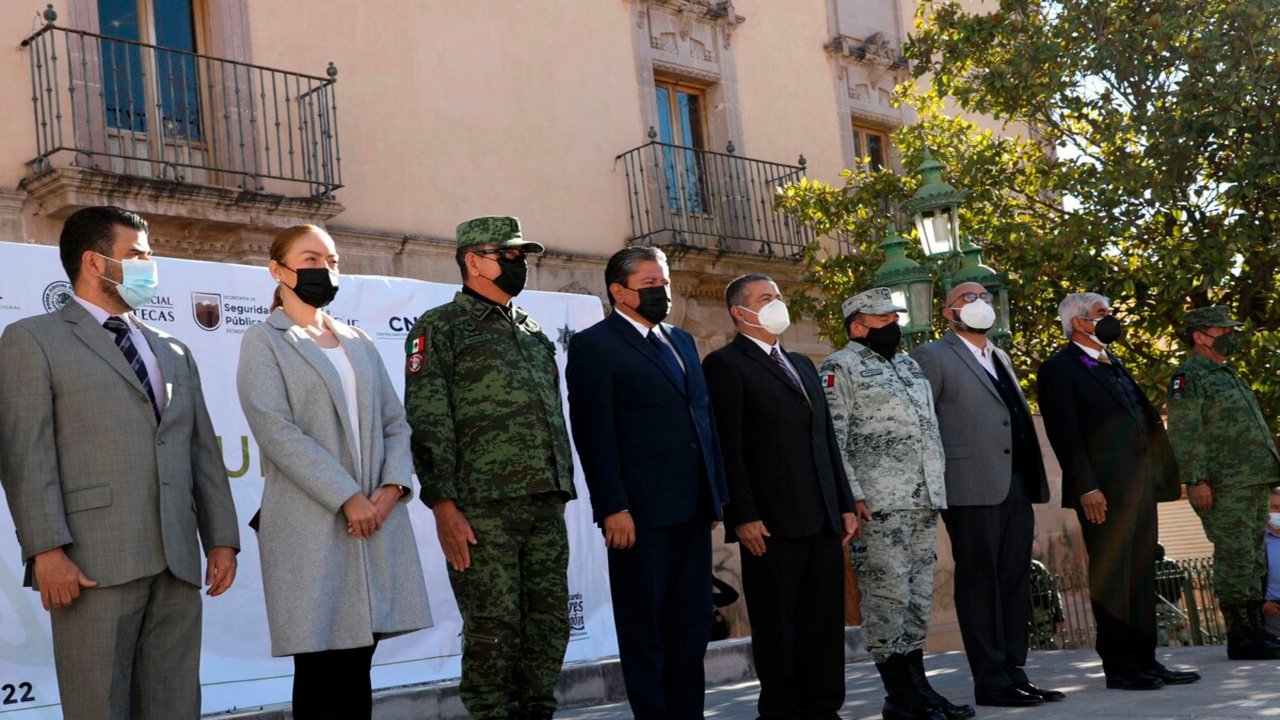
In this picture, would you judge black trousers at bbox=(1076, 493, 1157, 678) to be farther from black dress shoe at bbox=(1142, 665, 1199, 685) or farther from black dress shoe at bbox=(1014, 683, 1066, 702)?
black dress shoe at bbox=(1014, 683, 1066, 702)

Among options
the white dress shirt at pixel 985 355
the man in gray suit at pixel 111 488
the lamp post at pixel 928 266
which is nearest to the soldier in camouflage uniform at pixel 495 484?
the man in gray suit at pixel 111 488

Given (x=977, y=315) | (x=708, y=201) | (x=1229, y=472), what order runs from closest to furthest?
(x=977, y=315) < (x=1229, y=472) < (x=708, y=201)

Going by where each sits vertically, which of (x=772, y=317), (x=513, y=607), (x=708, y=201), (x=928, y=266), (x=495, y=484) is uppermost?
(x=708, y=201)

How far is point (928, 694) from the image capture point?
624cm

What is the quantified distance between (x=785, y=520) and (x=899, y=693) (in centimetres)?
92

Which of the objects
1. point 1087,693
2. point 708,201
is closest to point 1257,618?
point 1087,693

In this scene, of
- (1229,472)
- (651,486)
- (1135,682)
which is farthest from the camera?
(1229,472)

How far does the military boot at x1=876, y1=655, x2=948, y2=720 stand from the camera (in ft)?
20.2

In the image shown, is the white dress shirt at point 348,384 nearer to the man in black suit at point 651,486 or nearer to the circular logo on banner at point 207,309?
the man in black suit at point 651,486

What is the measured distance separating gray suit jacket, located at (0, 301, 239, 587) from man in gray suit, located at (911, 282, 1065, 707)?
348 centimetres

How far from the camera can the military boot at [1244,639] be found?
7895 mm

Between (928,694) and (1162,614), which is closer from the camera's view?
(928,694)

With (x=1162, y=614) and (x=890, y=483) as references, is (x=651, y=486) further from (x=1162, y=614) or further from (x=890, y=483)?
(x=1162, y=614)

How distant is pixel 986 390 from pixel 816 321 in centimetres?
804
